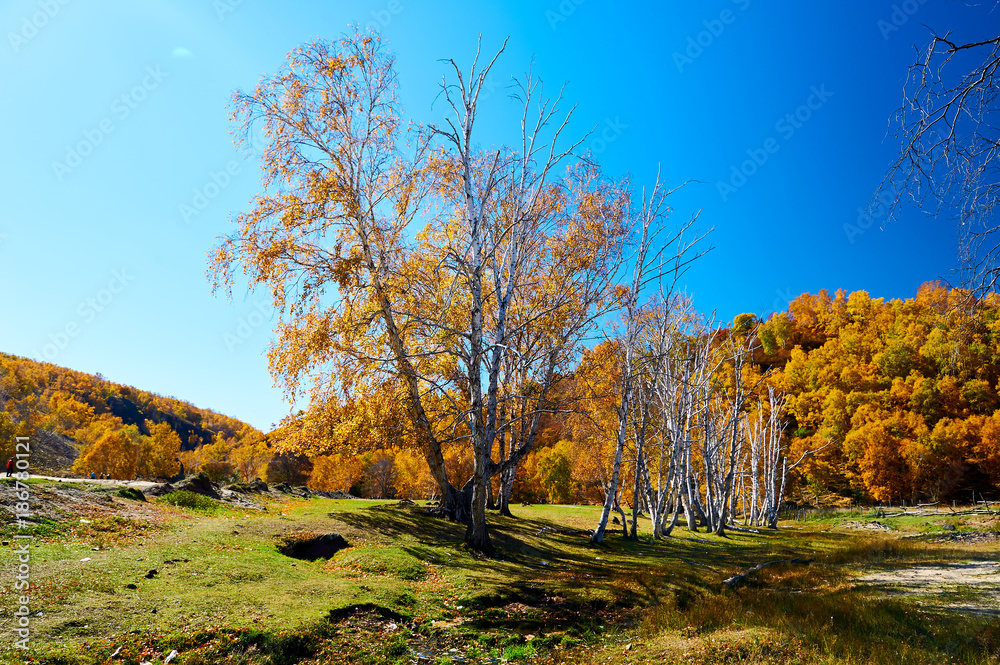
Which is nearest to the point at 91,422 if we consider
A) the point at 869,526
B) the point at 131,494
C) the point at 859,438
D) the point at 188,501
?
the point at 188,501

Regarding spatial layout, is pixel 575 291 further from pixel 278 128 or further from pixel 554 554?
pixel 278 128

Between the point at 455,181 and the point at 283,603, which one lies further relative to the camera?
the point at 455,181

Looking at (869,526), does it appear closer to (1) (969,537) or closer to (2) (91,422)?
(1) (969,537)

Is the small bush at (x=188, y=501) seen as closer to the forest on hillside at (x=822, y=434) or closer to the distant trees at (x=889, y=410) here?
the forest on hillside at (x=822, y=434)

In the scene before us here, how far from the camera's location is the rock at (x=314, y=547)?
10422 mm

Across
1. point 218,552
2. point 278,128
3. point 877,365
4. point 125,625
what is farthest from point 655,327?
point 877,365

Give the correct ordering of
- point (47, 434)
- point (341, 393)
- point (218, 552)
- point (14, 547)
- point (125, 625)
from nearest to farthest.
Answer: point (125, 625) < point (14, 547) < point (218, 552) < point (341, 393) < point (47, 434)

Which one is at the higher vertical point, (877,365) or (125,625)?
(877,365)

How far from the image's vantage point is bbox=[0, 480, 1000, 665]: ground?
18.4 feet

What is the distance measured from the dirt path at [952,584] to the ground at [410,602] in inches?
2.0

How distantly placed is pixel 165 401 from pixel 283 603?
15762cm

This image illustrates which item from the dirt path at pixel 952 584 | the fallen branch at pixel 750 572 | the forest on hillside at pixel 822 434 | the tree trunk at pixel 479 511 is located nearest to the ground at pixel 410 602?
the dirt path at pixel 952 584

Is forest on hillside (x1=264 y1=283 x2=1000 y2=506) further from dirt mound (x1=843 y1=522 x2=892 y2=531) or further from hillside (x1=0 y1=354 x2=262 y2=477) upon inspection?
hillside (x1=0 y1=354 x2=262 y2=477)

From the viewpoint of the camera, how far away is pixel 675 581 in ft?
36.3
